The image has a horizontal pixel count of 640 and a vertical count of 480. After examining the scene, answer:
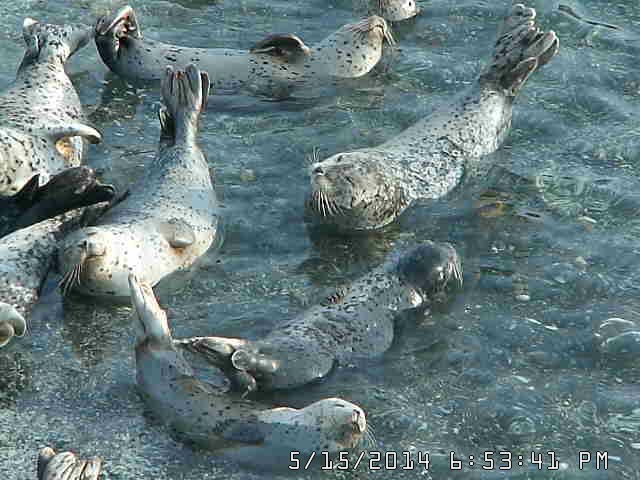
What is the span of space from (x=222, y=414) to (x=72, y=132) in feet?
9.22

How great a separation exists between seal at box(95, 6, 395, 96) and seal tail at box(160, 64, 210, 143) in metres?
0.76

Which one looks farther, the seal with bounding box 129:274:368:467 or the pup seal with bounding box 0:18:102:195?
the pup seal with bounding box 0:18:102:195

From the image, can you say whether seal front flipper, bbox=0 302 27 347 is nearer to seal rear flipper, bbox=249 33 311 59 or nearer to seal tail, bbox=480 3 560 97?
seal rear flipper, bbox=249 33 311 59

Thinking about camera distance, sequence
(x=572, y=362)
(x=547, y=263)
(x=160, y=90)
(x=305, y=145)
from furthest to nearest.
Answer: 1. (x=160, y=90)
2. (x=305, y=145)
3. (x=547, y=263)
4. (x=572, y=362)

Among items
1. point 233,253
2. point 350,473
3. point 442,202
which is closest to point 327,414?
point 350,473

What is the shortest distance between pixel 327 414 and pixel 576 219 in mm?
2662

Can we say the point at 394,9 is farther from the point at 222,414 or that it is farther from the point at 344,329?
the point at 222,414

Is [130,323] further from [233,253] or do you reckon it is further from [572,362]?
[572,362]

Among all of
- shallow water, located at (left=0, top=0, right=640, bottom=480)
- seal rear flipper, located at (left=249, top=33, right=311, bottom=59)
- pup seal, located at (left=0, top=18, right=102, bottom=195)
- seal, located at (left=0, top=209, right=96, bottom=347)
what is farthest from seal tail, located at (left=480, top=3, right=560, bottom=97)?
seal, located at (left=0, top=209, right=96, bottom=347)

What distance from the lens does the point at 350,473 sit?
536 cm

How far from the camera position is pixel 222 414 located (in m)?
5.46

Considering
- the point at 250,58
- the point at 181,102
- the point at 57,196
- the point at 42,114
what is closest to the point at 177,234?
the point at 57,196

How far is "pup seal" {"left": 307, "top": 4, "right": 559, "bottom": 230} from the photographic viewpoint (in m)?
7.18

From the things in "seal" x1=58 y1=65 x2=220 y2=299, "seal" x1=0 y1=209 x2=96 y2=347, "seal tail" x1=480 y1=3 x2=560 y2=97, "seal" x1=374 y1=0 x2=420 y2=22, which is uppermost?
"seal tail" x1=480 y1=3 x2=560 y2=97
